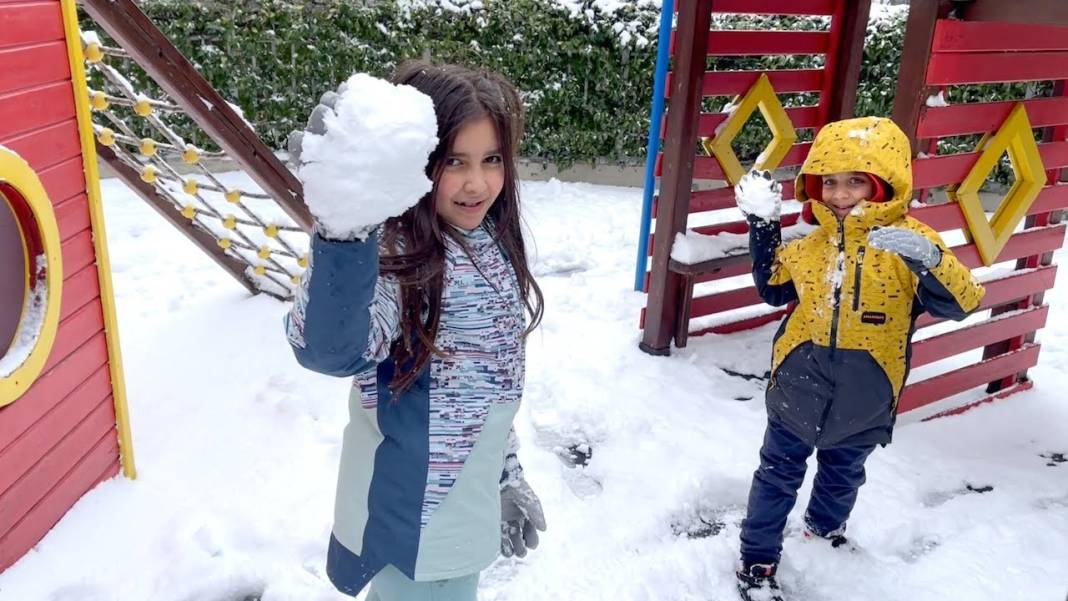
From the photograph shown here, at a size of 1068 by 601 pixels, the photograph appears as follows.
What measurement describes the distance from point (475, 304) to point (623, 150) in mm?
6568

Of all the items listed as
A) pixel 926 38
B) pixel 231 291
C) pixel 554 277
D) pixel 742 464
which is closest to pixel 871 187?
pixel 926 38

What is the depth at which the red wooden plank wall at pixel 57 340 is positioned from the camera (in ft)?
7.00

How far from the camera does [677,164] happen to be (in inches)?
150

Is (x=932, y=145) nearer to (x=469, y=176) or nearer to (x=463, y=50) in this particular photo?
(x=469, y=176)

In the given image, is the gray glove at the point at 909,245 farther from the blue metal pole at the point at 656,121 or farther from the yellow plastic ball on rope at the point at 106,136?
the yellow plastic ball on rope at the point at 106,136

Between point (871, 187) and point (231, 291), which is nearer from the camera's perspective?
point (871, 187)

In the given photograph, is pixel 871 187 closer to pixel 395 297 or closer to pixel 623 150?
pixel 395 297

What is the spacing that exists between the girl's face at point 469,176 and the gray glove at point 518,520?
0.66m

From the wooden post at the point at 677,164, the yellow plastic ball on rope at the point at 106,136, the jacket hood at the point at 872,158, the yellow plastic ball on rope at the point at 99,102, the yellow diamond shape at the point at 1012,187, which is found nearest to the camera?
the jacket hood at the point at 872,158

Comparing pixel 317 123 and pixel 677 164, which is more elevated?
pixel 317 123

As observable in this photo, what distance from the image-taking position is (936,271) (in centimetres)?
207

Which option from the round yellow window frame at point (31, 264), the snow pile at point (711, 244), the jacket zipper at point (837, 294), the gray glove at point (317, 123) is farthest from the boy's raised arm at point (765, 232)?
the round yellow window frame at point (31, 264)

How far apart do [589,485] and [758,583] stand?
0.73 metres

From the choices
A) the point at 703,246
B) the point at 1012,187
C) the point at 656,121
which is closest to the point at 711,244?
the point at 703,246
